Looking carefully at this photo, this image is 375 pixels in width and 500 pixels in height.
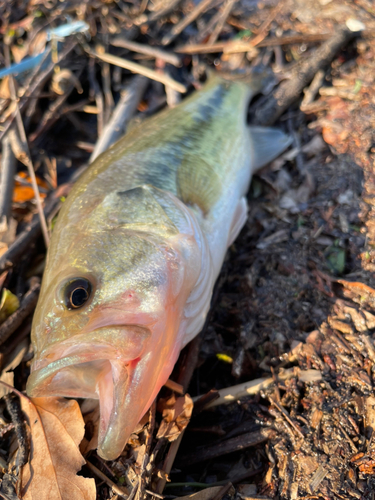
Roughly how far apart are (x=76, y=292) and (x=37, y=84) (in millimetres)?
3054

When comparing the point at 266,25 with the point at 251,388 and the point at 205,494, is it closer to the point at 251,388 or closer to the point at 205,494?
the point at 251,388

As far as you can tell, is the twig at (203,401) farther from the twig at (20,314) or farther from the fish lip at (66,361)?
the twig at (20,314)

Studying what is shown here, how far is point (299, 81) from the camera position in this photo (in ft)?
13.0

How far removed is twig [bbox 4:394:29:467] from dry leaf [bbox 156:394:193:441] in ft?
2.58

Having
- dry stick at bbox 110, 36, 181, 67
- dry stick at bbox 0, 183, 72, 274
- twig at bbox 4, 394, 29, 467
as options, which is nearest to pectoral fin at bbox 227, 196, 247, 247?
dry stick at bbox 0, 183, 72, 274

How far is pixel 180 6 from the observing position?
473 centimetres

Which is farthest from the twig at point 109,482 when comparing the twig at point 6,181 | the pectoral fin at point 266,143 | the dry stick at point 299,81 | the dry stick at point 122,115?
the dry stick at point 299,81

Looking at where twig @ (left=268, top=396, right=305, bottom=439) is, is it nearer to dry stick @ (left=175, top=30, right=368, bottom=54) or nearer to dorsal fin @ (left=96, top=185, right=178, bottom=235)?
dorsal fin @ (left=96, top=185, right=178, bottom=235)

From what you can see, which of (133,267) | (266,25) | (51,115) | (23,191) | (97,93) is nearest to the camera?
(133,267)

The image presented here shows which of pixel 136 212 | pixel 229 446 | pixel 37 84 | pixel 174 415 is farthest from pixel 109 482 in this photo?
pixel 37 84

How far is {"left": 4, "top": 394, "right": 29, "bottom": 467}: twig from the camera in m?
2.00

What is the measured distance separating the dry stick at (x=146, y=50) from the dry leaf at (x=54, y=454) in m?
3.93

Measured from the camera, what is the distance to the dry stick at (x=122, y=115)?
3573mm

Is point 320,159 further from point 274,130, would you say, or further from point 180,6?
point 180,6
